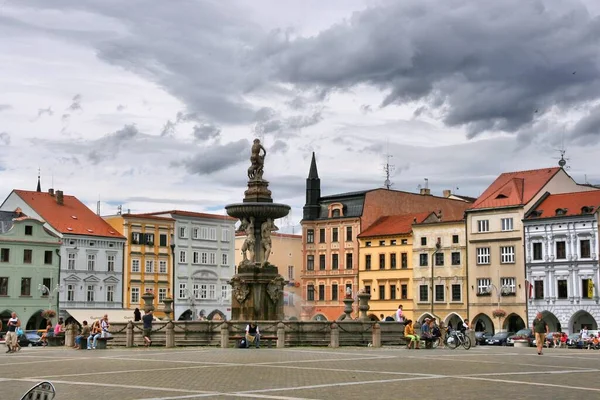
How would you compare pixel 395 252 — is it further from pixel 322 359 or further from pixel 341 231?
pixel 322 359

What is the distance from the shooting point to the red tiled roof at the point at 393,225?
295 ft

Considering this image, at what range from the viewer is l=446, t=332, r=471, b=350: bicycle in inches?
1608

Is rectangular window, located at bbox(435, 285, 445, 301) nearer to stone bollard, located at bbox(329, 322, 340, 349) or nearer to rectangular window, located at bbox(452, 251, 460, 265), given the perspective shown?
rectangular window, located at bbox(452, 251, 460, 265)

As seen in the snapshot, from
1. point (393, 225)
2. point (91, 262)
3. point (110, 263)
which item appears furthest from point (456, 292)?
point (91, 262)

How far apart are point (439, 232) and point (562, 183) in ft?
→ 37.2

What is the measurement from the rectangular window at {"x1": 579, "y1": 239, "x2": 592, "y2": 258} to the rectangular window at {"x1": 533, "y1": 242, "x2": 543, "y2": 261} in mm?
3570

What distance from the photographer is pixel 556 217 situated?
77.4 meters

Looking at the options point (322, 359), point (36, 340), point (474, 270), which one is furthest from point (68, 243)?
point (322, 359)

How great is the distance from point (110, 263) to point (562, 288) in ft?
135

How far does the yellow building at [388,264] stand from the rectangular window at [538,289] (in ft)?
41.4

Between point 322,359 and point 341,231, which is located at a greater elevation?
point 341,231

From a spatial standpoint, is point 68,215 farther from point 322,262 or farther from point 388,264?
point 388,264

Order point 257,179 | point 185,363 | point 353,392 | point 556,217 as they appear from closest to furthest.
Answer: point 353,392 < point 185,363 < point 257,179 < point 556,217

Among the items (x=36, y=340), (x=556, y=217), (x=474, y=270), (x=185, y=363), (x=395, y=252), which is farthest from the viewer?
(x=395, y=252)
